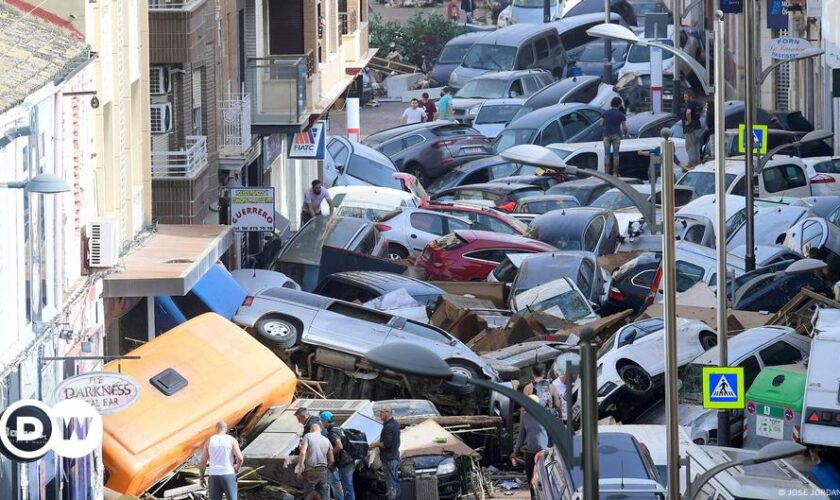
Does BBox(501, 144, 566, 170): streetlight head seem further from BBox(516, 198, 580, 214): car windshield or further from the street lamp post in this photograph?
BBox(516, 198, 580, 214): car windshield

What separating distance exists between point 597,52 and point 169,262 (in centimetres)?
4113

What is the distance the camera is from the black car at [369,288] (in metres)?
28.5

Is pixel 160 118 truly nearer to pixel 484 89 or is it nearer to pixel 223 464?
pixel 223 464

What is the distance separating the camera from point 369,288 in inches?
1123

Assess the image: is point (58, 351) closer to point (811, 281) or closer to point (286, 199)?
point (811, 281)

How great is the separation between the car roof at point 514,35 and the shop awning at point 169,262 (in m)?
34.3

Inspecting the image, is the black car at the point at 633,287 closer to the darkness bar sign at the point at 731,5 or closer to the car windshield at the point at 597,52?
the darkness bar sign at the point at 731,5

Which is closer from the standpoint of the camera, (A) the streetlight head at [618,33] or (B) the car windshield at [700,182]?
(A) the streetlight head at [618,33]

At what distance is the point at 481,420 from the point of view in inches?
882

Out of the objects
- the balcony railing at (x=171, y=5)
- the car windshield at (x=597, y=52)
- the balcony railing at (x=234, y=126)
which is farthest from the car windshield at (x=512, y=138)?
the balcony railing at (x=171, y=5)

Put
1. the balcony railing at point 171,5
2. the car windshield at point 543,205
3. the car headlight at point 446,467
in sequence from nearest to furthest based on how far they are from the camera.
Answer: the car headlight at point 446,467 < the balcony railing at point 171,5 < the car windshield at point 543,205

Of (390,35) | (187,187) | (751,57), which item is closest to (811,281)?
(751,57)

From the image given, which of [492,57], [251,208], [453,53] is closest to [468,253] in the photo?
[251,208]

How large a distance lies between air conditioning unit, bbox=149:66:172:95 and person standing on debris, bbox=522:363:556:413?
7.89 meters
